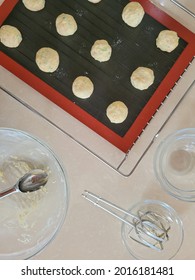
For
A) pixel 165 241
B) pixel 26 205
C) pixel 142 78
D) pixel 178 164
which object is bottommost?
pixel 26 205

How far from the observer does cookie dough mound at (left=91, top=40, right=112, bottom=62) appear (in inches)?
38.4

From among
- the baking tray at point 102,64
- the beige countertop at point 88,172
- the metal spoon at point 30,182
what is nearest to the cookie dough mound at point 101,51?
the baking tray at point 102,64

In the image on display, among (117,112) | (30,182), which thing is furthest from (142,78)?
(30,182)

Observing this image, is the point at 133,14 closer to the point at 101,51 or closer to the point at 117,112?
the point at 101,51

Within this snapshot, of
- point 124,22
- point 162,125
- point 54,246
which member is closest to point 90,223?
point 54,246

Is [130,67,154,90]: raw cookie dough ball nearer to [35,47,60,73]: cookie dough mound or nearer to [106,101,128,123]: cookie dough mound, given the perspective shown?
[106,101,128,123]: cookie dough mound

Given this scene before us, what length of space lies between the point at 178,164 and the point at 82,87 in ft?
0.85

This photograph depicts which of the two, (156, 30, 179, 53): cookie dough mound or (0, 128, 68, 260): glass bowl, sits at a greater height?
(156, 30, 179, 53): cookie dough mound

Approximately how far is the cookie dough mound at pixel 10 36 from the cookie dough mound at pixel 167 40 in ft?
0.95

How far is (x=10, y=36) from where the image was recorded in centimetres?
96

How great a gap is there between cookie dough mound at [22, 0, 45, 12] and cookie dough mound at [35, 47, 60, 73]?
0.28ft

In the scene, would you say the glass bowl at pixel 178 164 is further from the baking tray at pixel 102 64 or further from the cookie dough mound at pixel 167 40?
the cookie dough mound at pixel 167 40

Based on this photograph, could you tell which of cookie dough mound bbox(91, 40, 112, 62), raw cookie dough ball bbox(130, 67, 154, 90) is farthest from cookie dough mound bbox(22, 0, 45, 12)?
raw cookie dough ball bbox(130, 67, 154, 90)
